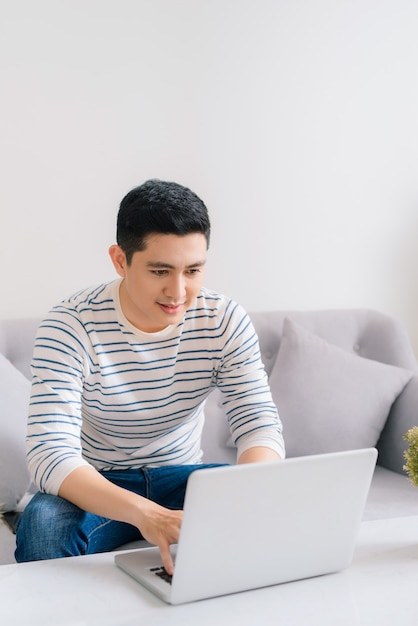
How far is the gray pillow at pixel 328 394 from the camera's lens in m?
2.35

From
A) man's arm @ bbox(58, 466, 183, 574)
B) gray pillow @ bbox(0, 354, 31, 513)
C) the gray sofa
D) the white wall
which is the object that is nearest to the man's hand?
man's arm @ bbox(58, 466, 183, 574)

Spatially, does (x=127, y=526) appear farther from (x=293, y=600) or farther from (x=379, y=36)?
(x=379, y=36)

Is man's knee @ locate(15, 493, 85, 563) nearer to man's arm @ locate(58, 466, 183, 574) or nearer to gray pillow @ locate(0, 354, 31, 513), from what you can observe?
man's arm @ locate(58, 466, 183, 574)

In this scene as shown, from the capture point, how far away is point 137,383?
175 centimetres

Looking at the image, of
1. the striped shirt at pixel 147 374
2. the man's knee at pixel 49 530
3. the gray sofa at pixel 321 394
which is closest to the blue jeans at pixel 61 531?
the man's knee at pixel 49 530

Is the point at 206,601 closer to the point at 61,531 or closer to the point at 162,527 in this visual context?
the point at 162,527

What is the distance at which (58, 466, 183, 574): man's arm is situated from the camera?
4.22 ft

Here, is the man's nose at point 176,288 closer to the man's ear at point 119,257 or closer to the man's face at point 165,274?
the man's face at point 165,274

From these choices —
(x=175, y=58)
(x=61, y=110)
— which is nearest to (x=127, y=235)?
(x=61, y=110)

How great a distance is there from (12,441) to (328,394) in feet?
2.90

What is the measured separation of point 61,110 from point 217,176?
21.0 inches

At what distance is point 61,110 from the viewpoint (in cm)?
249

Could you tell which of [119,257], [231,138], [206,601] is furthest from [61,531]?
[231,138]

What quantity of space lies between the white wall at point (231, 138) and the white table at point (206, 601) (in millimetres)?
1362
